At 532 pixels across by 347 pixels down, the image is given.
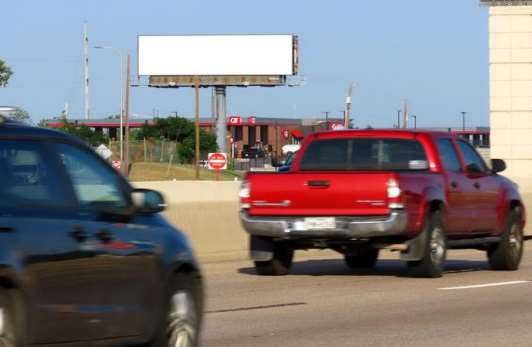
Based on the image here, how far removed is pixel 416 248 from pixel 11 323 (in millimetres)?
10342

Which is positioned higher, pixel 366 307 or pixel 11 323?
pixel 11 323

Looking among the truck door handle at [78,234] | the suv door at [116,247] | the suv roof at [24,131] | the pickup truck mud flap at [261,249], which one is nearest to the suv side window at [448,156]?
the pickup truck mud flap at [261,249]

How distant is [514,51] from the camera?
5772 cm

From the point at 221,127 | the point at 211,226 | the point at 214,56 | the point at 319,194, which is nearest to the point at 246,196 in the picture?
the point at 319,194

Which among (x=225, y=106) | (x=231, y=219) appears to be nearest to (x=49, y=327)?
(x=231, y=219)

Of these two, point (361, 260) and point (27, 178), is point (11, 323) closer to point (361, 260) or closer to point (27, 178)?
point (27, 178)

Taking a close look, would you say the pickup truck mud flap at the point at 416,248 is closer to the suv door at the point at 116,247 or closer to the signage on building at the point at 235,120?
the suv door at the point at 116,247

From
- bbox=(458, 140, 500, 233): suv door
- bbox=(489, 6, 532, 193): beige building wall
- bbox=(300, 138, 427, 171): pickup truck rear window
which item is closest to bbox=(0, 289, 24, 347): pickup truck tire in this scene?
bbox=(300, 138, 427, 171): pickup truck rear window

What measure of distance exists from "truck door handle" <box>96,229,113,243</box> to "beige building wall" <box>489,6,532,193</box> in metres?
49.3

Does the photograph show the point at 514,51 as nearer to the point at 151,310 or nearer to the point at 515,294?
the point at 515,294

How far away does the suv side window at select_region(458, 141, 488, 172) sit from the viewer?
65.0 ft

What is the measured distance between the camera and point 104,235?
9.14 meters

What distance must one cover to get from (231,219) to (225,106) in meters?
114

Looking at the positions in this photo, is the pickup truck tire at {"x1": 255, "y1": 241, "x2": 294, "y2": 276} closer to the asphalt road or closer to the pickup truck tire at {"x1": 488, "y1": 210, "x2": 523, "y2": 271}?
the asphalt road
